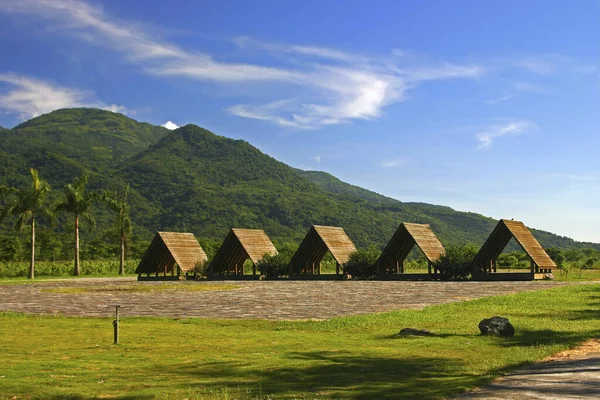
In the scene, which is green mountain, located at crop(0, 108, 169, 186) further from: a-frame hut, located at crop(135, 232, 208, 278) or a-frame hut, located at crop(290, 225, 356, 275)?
a-frame hut, located at crop(290, 225, 356, 275)

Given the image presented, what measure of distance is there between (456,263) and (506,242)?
2777 mm

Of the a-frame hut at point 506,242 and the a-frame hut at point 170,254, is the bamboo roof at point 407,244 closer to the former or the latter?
the a-frame hut at point 506,242

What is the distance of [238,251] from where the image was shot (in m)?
43.5

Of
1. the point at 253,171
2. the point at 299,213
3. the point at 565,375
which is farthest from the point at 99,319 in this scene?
the point at 253,171

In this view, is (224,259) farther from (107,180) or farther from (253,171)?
(253,171)

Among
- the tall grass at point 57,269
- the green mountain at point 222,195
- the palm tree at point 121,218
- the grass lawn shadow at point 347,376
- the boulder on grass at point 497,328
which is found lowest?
the grass lawn shadow at point 347,376

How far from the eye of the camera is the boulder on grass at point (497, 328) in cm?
1115

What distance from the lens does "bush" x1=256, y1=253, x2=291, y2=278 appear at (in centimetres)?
4038

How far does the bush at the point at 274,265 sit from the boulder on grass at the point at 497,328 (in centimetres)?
2947

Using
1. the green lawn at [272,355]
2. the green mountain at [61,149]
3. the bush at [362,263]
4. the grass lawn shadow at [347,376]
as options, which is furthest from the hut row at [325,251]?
the green mountain at [61,149]

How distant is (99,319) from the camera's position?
14766 millimetres

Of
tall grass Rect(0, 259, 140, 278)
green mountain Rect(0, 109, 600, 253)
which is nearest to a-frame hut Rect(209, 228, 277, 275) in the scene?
tall grass Rect(0, 259, 140, 278)

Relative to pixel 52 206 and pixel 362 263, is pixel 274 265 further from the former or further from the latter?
pixel 52 206

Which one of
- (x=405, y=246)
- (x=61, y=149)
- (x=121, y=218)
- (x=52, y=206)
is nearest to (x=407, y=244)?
(x=405, y=246)
